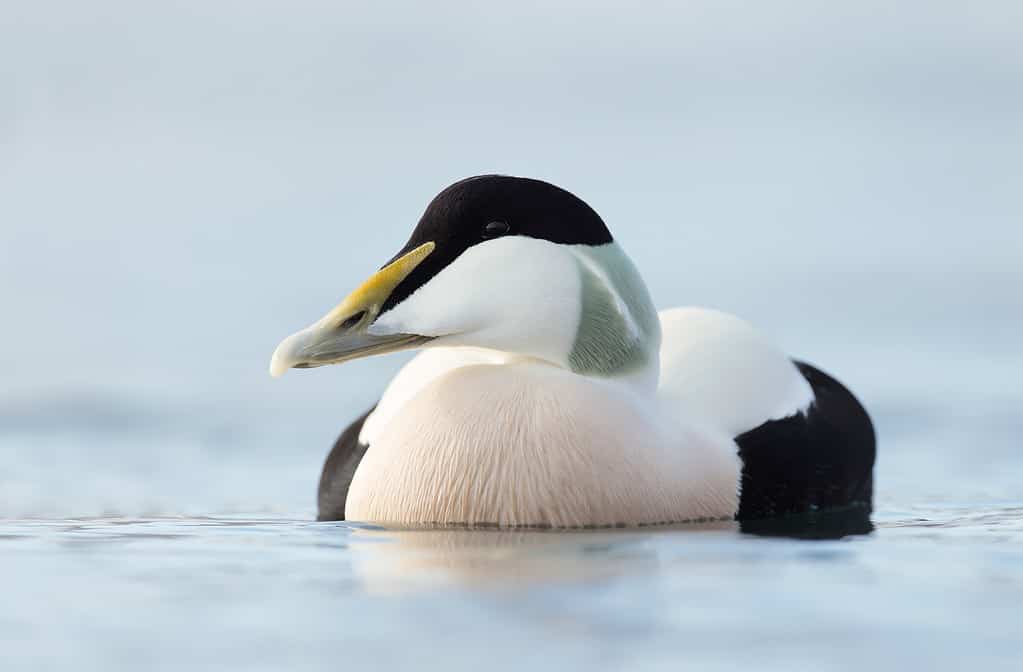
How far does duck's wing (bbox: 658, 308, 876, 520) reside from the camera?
5.64 meters

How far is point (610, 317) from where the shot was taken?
5.26 metres

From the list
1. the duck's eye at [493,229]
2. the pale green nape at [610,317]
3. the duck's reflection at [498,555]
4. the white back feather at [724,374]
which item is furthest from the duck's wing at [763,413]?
the duck's eye at [493,229]

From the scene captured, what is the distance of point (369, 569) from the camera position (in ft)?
13.4

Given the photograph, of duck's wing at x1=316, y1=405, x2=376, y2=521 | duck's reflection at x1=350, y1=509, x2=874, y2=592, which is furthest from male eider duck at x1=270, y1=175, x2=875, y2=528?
duck's wing at x1=316, y1=405, x2=376, y2=521

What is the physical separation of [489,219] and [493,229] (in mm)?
29

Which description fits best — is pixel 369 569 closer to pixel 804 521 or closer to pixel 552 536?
pixel 552 536

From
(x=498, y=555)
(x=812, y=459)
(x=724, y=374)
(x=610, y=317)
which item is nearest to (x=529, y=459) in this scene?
(x=610, y=317)

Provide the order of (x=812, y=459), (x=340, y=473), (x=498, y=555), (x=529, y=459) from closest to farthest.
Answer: (x=498, y=555), (x=529, y=459), (x=812, y=459), (x=340, y=473)

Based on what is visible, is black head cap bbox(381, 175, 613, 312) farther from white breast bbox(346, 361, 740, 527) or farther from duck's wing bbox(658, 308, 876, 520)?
duck's wing bbox(658, 308, 876, 520)

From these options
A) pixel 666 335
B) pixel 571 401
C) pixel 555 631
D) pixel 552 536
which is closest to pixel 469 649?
pixel 555 631

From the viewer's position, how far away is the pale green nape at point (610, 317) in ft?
17.2

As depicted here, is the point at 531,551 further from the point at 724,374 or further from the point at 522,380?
the point at 724,374

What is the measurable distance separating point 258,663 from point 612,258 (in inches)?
96.6

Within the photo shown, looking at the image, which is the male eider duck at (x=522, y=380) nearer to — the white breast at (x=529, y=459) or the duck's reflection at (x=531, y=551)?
the white breast at (x=529, y=459)
